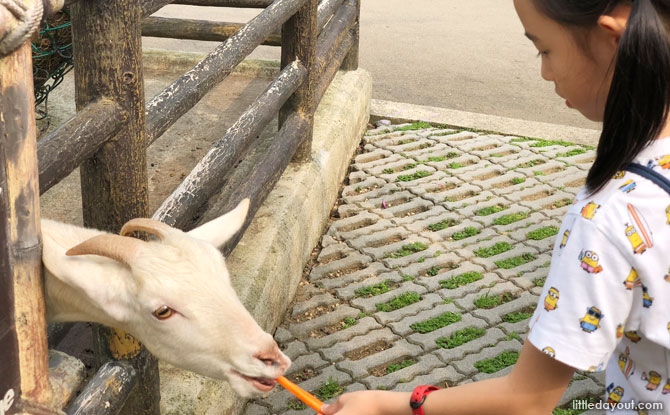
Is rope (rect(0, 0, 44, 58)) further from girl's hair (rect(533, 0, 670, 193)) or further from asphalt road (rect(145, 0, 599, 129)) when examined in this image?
asphalt road (rect(145, 0, 599, 129))

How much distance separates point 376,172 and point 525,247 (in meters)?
1.27

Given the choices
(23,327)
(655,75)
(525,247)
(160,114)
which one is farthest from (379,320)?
(655,75)

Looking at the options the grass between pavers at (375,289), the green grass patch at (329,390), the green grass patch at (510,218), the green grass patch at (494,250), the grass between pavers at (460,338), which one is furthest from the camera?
the green grass patch at (510,218)

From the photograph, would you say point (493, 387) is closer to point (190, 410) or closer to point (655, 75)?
point (655, 75)

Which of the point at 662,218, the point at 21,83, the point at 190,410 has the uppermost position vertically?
the point at 21,83

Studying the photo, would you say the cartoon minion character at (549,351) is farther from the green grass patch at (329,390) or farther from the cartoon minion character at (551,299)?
the green grass patch at (329,390)

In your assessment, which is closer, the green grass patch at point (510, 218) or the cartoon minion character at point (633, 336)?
the cartoon minion character at point (633, 336)

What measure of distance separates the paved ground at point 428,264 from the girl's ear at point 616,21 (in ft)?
7.04

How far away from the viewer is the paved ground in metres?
3.44

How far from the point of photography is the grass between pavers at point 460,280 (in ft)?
13.3

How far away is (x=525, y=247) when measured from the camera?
14.6 ft

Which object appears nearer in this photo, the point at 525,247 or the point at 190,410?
the point at 190,410

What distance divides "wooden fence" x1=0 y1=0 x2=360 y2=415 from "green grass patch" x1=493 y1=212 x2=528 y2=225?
151cm

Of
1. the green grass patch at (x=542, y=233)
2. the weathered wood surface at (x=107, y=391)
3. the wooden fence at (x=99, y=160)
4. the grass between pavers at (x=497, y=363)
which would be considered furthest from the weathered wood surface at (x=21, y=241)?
the green grass patch at (x=542, y=233)
